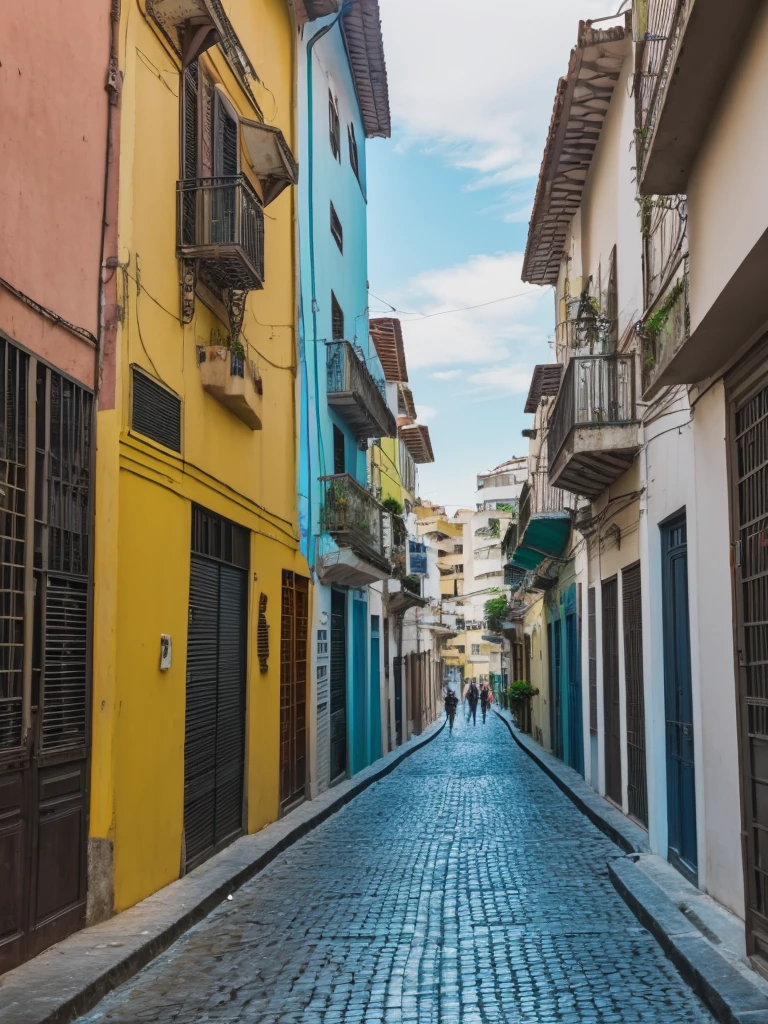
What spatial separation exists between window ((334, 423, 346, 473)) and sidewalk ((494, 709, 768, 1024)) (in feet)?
32.8

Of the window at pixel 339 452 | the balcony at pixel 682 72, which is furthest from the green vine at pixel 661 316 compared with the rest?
the window at pixel 339 452

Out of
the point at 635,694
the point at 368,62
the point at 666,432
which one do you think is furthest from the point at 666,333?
the point at 368,62

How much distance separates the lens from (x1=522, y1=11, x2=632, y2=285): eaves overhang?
1417cm

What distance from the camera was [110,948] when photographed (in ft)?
24.0

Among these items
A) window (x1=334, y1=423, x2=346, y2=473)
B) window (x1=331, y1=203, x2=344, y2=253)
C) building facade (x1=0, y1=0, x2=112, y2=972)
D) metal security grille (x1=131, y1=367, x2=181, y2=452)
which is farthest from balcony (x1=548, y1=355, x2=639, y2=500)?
window (x1=331, y1=203, x2=344, y2=253)

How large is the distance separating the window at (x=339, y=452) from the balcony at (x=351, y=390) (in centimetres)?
36

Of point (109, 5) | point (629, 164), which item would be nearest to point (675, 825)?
point (629, 164)

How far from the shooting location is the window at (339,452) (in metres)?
21.4

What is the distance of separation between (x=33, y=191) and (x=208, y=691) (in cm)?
574

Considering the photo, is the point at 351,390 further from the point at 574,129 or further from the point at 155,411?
the point at 155,411

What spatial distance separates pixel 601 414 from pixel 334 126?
34.5ft

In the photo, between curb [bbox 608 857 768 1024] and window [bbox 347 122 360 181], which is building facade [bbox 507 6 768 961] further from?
window [bbox 347 122 360 181]

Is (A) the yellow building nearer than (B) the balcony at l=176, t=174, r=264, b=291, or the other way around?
(A) the yellow building

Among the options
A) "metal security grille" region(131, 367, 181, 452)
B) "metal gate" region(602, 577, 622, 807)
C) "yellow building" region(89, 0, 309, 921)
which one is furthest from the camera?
"metal gate" region(602, 577, 622, 807)
